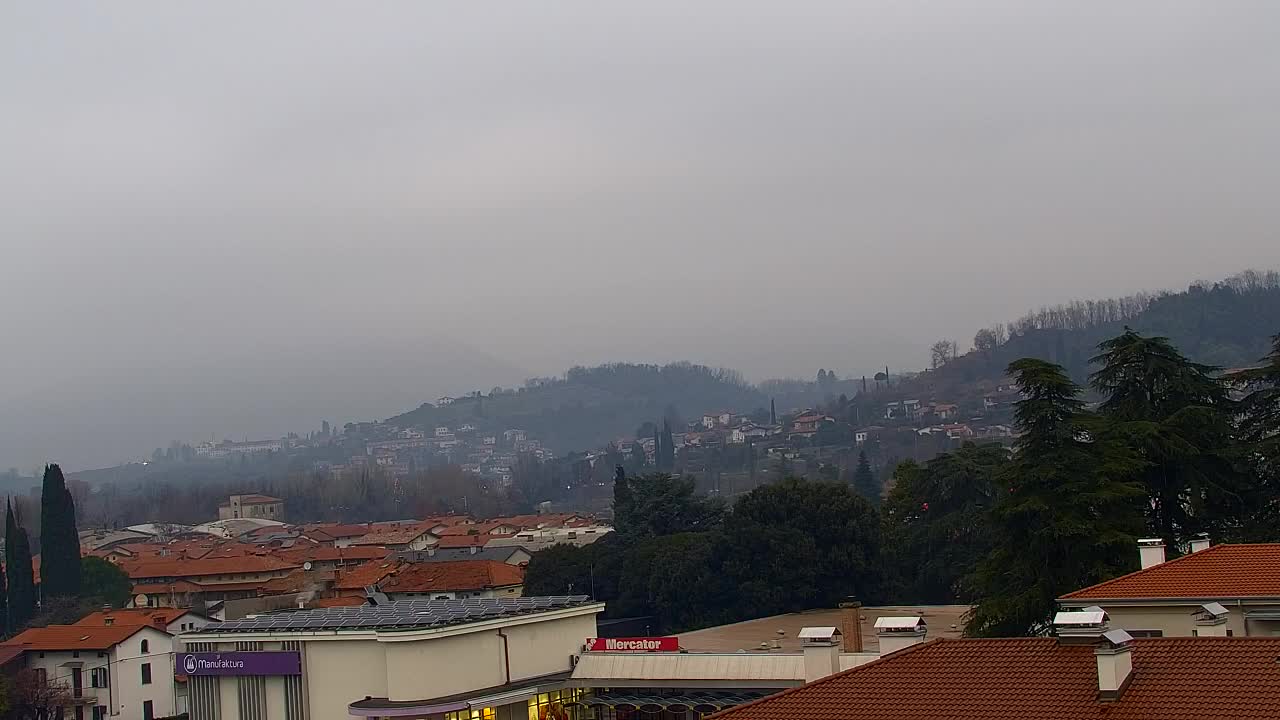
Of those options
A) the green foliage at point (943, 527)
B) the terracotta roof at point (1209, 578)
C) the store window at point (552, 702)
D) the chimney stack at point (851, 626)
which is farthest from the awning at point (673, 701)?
the green foliage at point (943, 527)

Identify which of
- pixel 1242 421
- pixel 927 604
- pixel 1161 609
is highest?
pixel 1242 421

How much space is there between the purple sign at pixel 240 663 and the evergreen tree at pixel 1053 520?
15232mm

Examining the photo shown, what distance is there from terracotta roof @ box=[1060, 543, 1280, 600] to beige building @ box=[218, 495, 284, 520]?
174618mm

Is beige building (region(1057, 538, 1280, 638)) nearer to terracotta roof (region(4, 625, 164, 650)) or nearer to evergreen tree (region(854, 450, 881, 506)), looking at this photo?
terracotta roof (region(4, 625, 164, 650))

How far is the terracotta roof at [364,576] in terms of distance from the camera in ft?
244

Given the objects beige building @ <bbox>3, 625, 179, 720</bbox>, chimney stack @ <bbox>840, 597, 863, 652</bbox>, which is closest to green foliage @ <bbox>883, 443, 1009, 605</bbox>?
chimney stack @ <bbox>840, 597, 863, 652</bbox>

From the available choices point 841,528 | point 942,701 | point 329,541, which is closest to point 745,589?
point 841,528

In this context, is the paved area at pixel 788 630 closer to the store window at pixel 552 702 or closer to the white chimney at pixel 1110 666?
the store window at pixel 552 702

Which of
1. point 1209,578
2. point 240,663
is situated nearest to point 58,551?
point 240,663

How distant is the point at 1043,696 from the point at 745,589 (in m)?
42.5

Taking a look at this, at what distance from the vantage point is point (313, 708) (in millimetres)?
29781

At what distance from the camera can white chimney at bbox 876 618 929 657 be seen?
19.4 meters

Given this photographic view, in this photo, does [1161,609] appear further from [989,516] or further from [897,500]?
[897,500]

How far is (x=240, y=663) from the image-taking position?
30.6m
